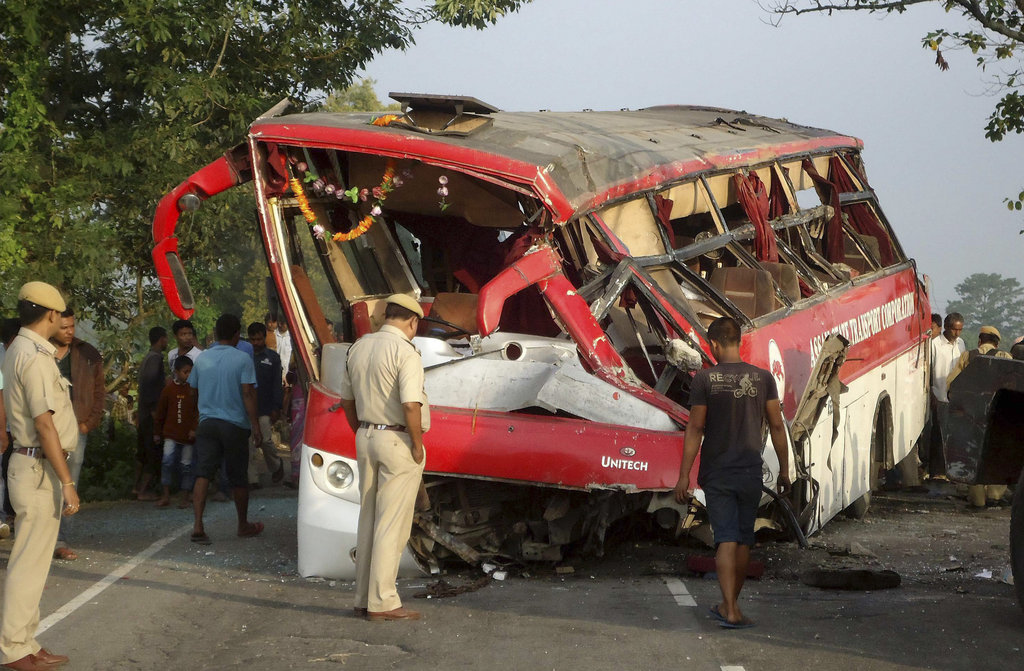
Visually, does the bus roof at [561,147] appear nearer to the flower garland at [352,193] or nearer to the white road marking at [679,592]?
the flower garland at [352,193]

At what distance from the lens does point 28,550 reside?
6312 millimetres

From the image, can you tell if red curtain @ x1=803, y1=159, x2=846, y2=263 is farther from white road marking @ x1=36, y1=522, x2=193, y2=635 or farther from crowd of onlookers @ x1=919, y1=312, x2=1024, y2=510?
white road marking @ x1=36, y1=522, x2=193, y2=635

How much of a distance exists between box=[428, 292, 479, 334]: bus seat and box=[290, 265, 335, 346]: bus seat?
27.6 inches

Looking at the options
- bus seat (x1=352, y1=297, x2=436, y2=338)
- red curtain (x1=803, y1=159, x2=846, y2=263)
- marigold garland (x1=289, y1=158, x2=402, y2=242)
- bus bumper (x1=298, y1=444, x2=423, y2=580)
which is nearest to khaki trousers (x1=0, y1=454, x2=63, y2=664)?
bus bumper (x1=298, y1=444, x2=423, y2=580)

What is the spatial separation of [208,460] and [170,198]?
8.71 feet

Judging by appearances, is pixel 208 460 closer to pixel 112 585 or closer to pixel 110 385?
pixel 112 585

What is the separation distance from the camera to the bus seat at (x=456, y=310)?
8.94m

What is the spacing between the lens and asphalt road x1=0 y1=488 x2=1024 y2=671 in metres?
6.12

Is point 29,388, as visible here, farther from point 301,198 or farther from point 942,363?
point 942,363

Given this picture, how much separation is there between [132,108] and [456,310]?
8993 mm

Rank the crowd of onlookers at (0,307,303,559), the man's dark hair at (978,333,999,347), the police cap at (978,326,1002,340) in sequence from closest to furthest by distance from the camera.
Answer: the crowd of onlookers at (0,307,303,559) < the police cap at (978,326,1002,340) < the man's dark hair at (978,333,999,347)

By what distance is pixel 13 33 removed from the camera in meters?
14.7

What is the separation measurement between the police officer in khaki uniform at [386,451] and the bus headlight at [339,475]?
1.04 m

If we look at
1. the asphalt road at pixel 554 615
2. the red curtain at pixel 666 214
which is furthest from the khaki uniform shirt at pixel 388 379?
the red curtain at pixel 666 214
